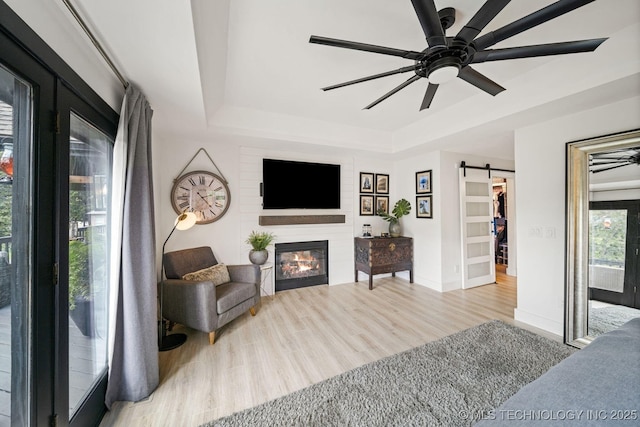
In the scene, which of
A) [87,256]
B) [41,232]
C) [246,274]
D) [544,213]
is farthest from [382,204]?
[41,232]

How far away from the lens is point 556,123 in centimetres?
257

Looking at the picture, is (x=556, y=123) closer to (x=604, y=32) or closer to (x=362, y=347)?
(x=604, y=32)

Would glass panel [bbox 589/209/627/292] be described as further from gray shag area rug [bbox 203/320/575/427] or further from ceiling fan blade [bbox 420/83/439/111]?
ceiling fan blade [bbox 420/83/439/111]

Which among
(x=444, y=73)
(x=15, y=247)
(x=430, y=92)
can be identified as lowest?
(x=15, y=247)

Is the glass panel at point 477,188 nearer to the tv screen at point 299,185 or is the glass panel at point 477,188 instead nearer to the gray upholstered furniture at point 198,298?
the tv screen at point 299,185

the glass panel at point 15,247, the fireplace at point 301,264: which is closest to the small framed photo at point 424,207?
the fireplace at point 301,264

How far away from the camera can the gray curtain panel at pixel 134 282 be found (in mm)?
1641

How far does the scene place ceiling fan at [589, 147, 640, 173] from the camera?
2090 millimetres

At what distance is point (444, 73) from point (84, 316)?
2735 millimetres

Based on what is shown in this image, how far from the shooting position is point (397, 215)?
4465 millimetres

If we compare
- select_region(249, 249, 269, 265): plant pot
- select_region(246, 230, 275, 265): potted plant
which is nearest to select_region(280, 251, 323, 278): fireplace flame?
select_region(246, 230, 275, 265): potted plant

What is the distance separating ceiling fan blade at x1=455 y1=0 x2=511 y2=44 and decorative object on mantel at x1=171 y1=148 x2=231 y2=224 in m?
3.14

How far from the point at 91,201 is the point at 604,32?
3898 millimetres

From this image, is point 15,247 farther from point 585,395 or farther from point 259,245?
point 259,245
